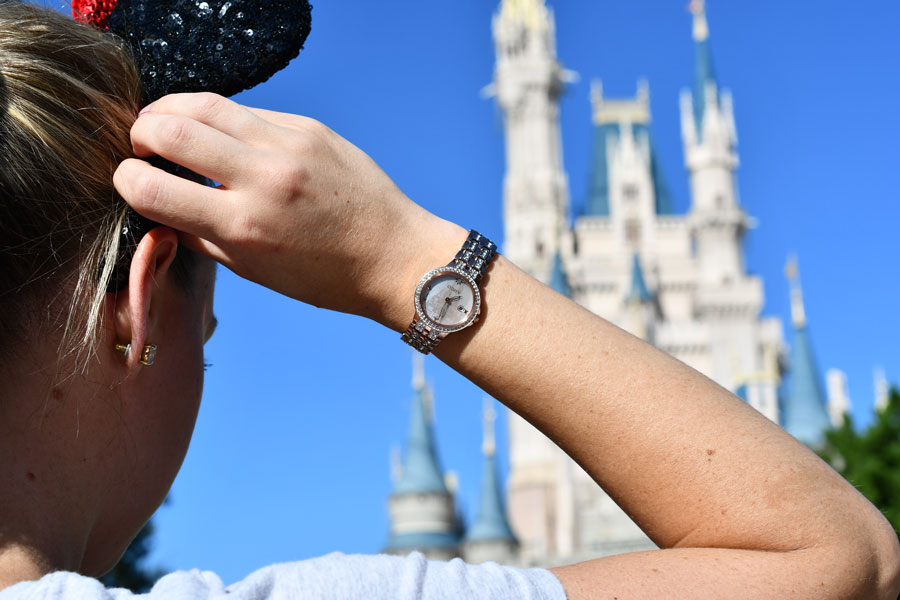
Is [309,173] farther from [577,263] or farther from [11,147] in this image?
[577,263]

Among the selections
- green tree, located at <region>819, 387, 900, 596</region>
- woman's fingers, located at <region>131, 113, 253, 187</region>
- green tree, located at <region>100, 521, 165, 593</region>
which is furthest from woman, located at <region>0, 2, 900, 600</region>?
green tree, located at <region>819, 387, 900, 596</region>

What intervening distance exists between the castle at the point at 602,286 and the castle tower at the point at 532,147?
0.06 metres

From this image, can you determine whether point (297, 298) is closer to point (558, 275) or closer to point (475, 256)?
point (475, 256)

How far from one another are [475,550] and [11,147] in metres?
39.7

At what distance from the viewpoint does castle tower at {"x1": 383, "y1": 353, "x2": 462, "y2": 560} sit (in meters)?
40.8

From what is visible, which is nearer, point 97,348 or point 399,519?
point 97,348

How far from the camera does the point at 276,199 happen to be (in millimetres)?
1066

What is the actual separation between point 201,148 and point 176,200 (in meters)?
0.05

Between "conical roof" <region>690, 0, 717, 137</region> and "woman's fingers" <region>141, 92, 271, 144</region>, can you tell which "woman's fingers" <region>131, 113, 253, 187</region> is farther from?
"conical roof" <region>690, 0, 717, 137</region>

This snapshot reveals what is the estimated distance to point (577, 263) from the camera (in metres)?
47.7

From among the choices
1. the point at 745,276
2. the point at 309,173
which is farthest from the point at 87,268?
the point at 745,276

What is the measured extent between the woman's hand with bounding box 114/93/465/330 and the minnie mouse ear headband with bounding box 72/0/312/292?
75mm

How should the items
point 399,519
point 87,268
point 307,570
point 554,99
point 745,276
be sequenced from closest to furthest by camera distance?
1. point 307,570
2. point 87,268
3. point 399,519
4. point 745,276
5. point 554,99

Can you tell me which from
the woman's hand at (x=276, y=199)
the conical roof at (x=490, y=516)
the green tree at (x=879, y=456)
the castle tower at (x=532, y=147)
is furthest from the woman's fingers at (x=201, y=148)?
the castle tower at (x=532, y=147)
